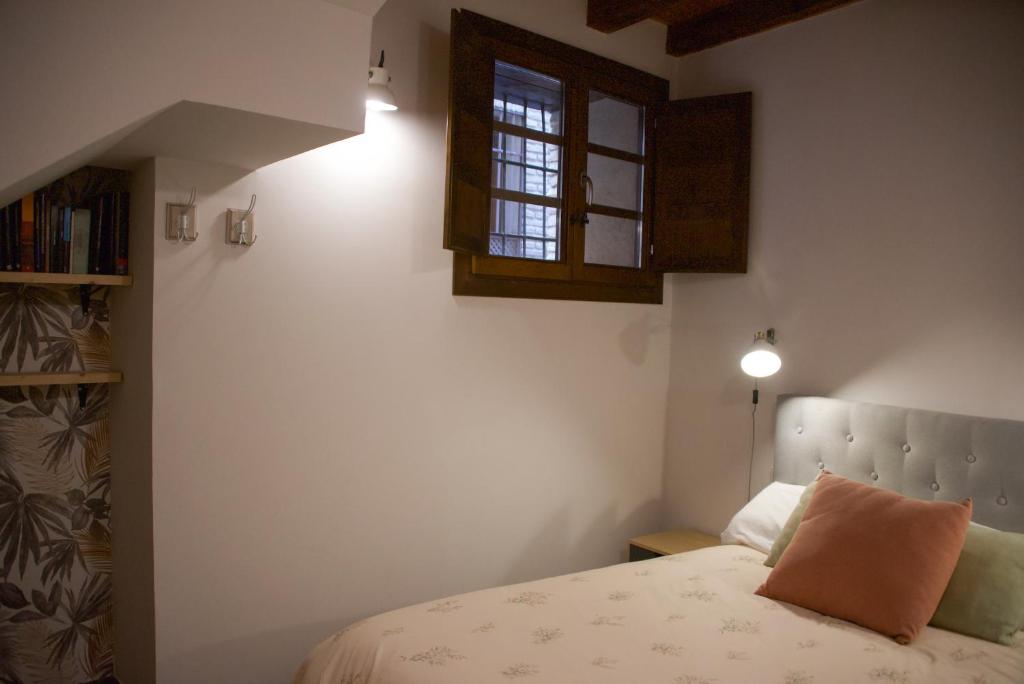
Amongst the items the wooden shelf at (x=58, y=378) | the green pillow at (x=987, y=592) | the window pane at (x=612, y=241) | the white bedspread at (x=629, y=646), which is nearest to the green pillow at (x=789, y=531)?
the white bedspread at (x=629, y=646)

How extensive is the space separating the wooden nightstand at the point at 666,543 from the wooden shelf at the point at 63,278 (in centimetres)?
233

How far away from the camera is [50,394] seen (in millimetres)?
2514

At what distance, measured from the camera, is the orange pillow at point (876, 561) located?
2154 millimetres

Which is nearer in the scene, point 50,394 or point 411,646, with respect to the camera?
point 411,646

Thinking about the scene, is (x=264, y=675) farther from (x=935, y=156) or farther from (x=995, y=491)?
(x=935, y=156)

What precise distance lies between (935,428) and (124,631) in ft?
9.50

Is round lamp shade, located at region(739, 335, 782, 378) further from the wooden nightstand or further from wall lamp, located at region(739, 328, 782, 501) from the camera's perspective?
the wooden nightstand

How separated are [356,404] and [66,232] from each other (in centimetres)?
108

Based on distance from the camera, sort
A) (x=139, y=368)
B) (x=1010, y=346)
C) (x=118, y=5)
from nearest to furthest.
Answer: (x=118, y=5) < (x=139, y=368) < (x=1010, y=346)

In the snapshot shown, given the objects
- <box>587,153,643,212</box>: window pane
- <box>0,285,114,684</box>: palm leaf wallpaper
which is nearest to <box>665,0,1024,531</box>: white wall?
<box>587,153,643,212</box>: window pane

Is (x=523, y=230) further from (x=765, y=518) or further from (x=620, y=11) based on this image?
(x=765, y=518)

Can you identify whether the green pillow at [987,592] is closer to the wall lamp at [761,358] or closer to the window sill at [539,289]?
the wall lamp at [761,358]

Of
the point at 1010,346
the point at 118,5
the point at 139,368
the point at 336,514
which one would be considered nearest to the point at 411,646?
the point at 336,514

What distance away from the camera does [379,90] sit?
2.49 m
